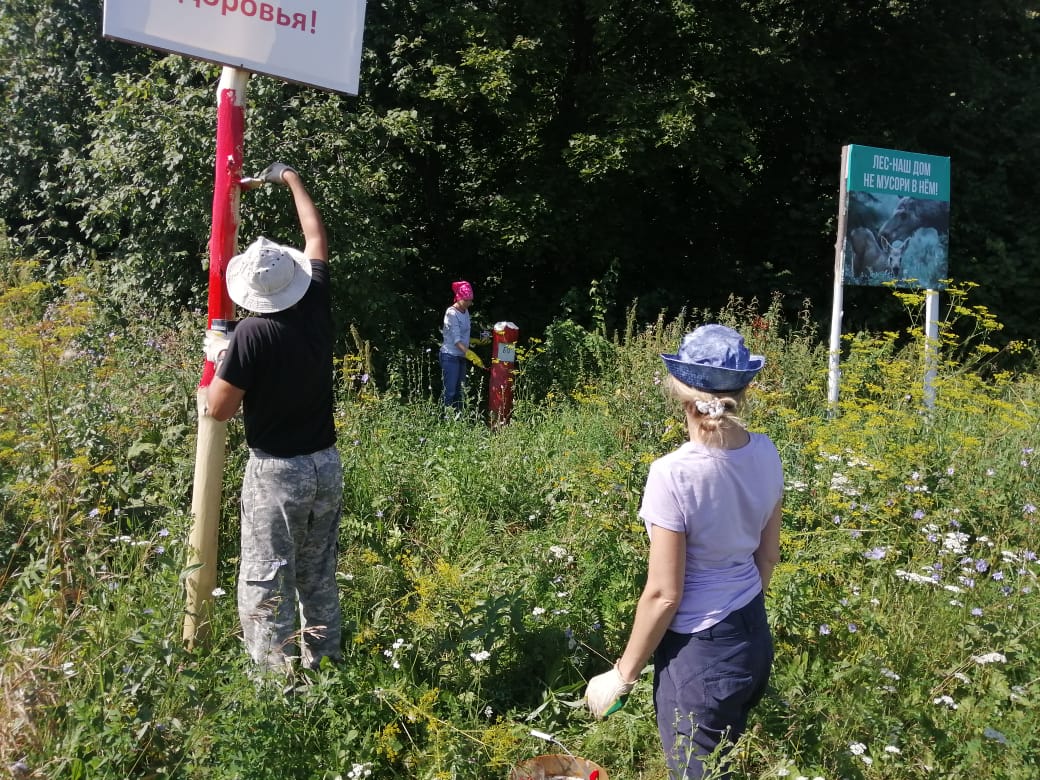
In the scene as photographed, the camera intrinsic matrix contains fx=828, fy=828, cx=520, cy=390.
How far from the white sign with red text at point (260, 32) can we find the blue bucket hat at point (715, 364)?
2.19m

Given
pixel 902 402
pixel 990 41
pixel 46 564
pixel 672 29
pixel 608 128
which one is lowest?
pixel 46 564

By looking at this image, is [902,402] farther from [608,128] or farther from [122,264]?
[122,264]

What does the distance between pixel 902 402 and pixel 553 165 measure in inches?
289

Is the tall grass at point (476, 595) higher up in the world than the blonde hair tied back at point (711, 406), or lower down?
lower down

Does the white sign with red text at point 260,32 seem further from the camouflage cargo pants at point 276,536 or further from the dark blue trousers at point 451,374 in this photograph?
the dark blue trousers at point 451,374

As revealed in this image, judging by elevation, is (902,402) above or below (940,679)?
above

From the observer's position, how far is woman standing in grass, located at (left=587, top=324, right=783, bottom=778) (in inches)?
84.7

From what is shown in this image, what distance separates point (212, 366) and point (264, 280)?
52cm

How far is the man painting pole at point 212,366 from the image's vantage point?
325 centimetres

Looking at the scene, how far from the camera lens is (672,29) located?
11.5 m

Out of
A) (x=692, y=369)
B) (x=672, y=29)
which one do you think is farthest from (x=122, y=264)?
(x=692, y=369)

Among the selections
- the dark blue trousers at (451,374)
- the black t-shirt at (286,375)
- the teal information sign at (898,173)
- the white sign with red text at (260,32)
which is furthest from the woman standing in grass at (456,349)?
the black t-shirt at (286,375)

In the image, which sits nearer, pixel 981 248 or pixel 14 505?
pixel 14 505

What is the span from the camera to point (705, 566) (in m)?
2.22
